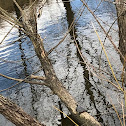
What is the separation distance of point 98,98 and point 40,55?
1313 mm

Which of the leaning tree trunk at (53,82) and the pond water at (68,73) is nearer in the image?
the leaning tree trunk at (53,82)

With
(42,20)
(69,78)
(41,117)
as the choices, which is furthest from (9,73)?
(42,20)

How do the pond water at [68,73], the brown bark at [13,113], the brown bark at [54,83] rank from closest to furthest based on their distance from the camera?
the brown bark at [13,113] < the brown bark at [54,83] < the pond water at [68,73]

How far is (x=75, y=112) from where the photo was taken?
291cm

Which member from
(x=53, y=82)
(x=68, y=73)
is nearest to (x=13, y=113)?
(x=53, y=82)

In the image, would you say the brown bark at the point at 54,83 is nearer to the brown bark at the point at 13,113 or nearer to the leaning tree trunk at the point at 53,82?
the leaning tree trunk at the point at 53,82

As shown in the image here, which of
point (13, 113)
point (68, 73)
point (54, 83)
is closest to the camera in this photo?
point (13, 113)

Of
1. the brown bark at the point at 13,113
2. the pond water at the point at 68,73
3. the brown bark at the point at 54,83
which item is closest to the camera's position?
the brown bark at the point at 13,113

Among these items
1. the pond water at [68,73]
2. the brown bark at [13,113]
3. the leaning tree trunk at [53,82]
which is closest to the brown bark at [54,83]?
the leaning tree trunk at [53,82]

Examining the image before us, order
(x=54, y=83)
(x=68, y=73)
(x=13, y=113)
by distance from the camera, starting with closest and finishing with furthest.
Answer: (x=13, y=113) < (x=54, y=83) < (x=68, y=73)

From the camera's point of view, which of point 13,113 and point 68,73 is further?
point 68,73

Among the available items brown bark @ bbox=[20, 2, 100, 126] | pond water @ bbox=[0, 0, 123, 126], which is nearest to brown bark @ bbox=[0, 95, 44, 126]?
pond water @ bbox=[0, 0, 123, 126]

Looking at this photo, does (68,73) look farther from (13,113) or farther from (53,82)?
(13,113)

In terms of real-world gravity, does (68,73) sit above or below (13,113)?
below
